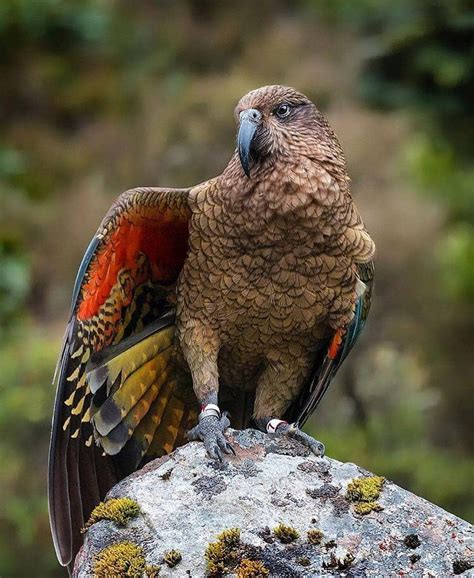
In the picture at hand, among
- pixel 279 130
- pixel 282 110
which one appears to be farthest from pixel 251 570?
pixel 282 110

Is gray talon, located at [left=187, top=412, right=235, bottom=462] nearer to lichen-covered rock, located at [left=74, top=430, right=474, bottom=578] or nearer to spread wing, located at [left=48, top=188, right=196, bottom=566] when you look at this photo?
lichen-covered rock, located at [left=74, top=430, right=474, bottom=578]

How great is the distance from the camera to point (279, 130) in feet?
15.7

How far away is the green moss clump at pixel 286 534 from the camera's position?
3740 mm

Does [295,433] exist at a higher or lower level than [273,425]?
lower

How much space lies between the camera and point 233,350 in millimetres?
5129

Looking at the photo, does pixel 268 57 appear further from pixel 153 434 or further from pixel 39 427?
Result: pixel 153 434

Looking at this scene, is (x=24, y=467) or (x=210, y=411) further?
(x=24, y=467)

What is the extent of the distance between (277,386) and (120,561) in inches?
66.5

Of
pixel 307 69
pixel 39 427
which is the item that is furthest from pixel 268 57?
pixel 39 427

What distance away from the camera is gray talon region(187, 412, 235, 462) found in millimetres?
4188

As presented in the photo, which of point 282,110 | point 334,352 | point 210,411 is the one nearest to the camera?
point 210,411

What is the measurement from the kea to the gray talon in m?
0.06

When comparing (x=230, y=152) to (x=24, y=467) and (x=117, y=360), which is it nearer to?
(x=24, y=467)

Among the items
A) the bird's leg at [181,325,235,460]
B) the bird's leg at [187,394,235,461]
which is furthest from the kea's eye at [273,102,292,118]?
the bird's leg at [187,394,235,461]
